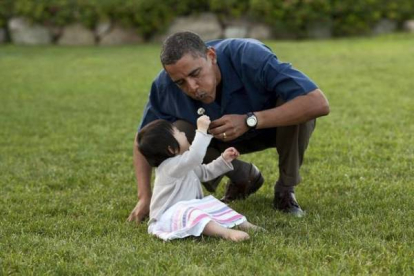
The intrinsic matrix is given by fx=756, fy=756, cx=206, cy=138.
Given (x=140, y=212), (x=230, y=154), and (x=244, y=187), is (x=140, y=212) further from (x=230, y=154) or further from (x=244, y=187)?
(x=244, y=187)

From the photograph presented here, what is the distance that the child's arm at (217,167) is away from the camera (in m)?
3.47

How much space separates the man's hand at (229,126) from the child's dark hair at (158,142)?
23 cm

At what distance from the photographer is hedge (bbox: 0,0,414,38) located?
14.9 m

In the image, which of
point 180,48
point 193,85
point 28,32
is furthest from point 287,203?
point 28,32

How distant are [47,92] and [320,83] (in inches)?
126

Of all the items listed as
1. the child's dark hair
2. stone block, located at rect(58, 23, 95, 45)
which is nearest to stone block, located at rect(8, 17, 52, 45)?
stone block, located at rect(58, 23, 95, 45)

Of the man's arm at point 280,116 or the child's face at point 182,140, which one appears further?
the child's face at point 182,140

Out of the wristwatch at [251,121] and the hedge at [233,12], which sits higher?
the wristwatch at [251,121]

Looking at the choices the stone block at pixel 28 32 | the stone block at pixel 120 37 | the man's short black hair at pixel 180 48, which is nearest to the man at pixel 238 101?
the man's short black hair at pixel 180 48

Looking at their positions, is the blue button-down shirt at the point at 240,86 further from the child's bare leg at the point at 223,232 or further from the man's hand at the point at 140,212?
the child's bare leg at the point at 223,232

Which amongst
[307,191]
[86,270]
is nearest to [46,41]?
[307,191]

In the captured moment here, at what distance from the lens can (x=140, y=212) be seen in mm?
3637

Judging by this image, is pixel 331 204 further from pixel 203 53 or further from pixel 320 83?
pixel 320 83

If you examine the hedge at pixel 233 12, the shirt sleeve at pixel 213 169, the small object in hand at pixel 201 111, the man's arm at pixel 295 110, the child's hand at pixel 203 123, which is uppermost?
the man's arm at pixel 295 110
